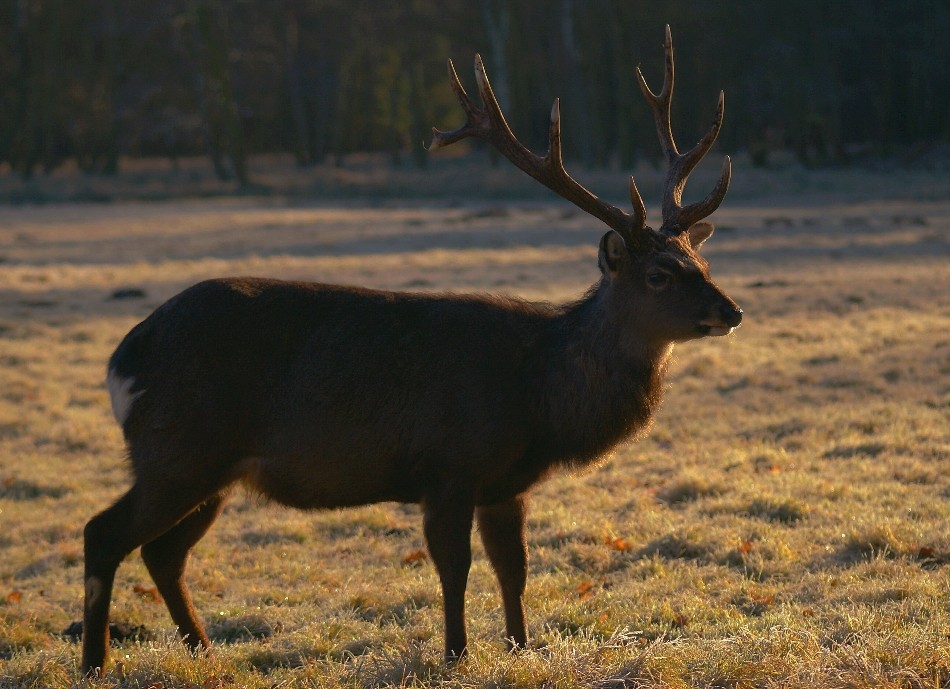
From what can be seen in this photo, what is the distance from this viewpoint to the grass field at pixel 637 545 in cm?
549

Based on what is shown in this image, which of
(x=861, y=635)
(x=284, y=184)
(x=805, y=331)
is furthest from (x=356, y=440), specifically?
(x=284, y=184)

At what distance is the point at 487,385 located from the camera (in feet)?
19.8

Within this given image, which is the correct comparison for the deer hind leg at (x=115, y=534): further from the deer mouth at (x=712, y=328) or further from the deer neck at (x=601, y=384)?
the deer mouth at (x=712, y=328)

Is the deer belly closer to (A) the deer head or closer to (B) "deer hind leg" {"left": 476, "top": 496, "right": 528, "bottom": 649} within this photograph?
(B) "deer hind leg" {"left": 476, "top": 496, "right": 528, "bottom": 649}

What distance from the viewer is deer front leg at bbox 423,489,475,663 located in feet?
19.2

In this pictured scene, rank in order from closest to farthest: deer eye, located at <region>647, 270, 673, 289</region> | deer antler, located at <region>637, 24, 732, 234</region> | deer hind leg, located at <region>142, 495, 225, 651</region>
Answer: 1. deer eye, located at <region>647, 270, 673, 289</region>
2. deer hind leg, located at <region>142, 495, 225, 651</region>
3. deer antler, located at <region>637, 24, 732, 234</region>

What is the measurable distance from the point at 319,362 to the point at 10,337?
1177 centimetres

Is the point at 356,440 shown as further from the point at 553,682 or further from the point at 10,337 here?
the point at 10,337

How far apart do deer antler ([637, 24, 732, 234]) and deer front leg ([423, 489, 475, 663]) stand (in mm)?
1853

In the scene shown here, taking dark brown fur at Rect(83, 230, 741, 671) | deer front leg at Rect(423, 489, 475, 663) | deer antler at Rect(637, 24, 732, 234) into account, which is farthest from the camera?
deer antler at Rect(637, 24, 732, 234)

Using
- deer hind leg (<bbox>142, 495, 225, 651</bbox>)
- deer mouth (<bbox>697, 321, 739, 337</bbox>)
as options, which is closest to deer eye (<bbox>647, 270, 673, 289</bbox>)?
deer mouth (<bbox>697, 321, 739, 337</bbox>)

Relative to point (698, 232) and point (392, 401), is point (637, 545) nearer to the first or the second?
point (698, 232)

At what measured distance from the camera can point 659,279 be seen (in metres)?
6.31

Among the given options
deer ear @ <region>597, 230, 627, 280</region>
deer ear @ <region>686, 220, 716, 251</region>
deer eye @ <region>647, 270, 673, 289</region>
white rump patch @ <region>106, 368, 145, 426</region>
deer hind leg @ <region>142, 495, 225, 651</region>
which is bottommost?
deer hind leg @ <region>142, 495, 225, 651</region>
